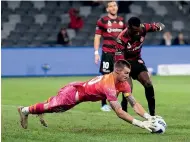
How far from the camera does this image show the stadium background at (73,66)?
10.7 meters

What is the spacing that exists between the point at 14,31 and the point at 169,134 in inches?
828

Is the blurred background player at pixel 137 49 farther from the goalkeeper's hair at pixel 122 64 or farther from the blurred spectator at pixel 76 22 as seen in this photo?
the blurred spectator at pixel 76 22

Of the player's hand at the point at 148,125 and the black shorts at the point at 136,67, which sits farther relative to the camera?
the black shorts at the point at 136,67

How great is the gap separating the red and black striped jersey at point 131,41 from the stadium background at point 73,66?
1.25 metres

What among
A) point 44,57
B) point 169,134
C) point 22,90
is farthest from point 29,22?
point 169,134

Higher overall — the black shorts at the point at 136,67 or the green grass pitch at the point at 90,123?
the black shorts at the point at 136,67

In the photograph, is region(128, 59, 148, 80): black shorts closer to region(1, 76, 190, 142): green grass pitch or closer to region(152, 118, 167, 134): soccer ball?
region(1, 76, 190, 142): green grass pitch

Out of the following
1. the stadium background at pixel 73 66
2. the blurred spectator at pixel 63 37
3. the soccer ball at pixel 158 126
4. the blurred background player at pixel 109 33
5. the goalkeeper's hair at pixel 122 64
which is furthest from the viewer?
the blurred spectator at pixel 63 37

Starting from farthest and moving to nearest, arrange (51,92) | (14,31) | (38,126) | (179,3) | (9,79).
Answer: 1. (179,3)
2. (14,31)
3. (9,79)
4. (51,92)
5. (38,126)

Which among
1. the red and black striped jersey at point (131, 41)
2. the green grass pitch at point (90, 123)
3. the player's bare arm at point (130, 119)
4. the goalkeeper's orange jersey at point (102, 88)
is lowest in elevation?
the green grass pitch at point (90, 123)

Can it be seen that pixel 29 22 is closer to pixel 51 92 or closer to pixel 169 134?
pixel 51 92

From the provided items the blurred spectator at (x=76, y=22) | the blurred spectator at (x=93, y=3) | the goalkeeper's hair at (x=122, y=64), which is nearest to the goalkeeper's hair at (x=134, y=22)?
the goalkeeper's hair at (x=122, y=64)

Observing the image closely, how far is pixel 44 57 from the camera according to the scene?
26734 mm

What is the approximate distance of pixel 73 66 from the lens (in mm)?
27125
